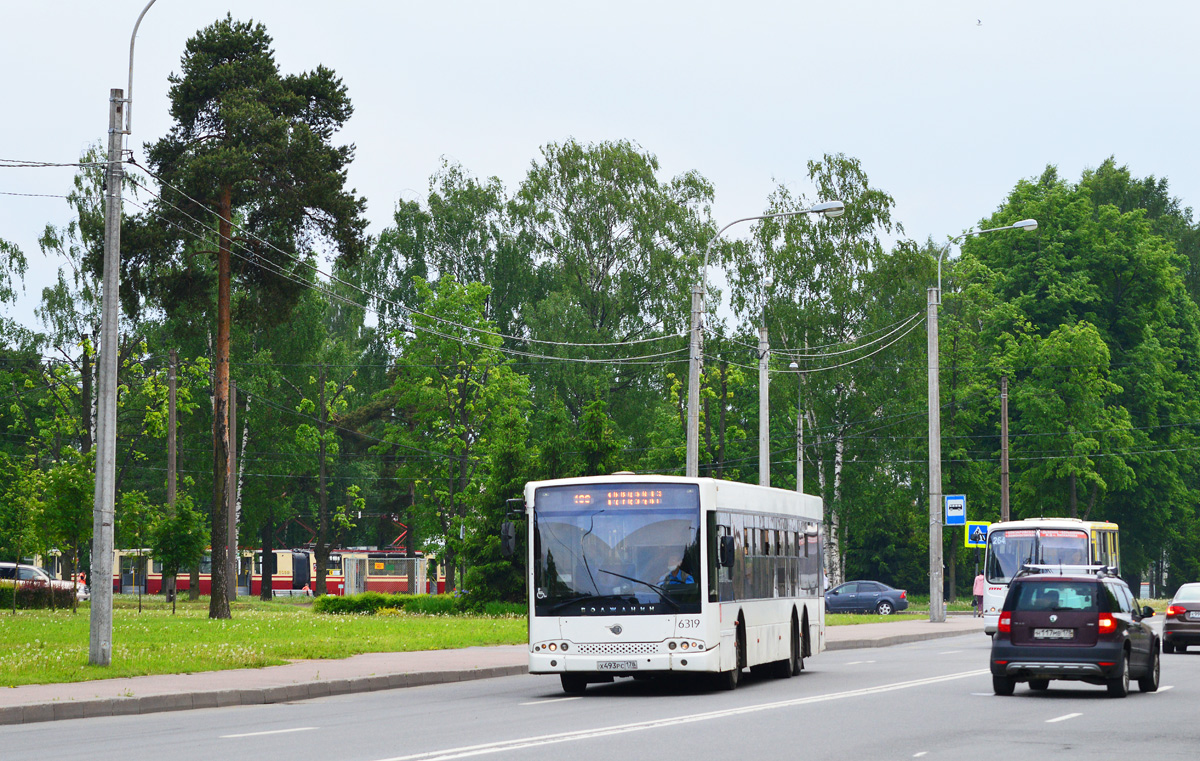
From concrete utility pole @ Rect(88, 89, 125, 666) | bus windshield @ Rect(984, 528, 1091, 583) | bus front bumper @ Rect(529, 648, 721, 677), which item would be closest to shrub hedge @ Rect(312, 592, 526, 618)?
bus windshield @ Rect(984, 528, 1091, 583)

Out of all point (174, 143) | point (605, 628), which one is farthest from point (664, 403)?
point (605, 628)

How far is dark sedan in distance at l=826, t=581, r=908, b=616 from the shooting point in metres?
59.3

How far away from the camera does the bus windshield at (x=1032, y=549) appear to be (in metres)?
37.5

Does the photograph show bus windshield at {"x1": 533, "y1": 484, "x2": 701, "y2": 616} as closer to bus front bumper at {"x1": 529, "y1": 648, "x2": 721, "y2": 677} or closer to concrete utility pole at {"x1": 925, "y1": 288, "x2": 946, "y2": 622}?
bus front bumper at {"x1": 529, "y1": 648, "x2": 721, "y2": 677}

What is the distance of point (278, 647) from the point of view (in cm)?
2611

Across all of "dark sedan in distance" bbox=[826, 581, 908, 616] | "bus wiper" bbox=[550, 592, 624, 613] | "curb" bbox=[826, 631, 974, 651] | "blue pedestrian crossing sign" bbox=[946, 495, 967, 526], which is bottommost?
"dark sedan in distance" bbox=[826, 581, 908, 616]

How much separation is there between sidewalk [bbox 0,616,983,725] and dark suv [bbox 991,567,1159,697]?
828cm

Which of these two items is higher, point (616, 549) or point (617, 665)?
point (616, 549)

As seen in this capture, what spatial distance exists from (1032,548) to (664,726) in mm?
24944

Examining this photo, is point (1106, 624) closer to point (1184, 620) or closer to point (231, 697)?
point (231, 697)

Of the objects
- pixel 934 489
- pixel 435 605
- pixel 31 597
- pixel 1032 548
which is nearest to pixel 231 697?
pixel 1032 548

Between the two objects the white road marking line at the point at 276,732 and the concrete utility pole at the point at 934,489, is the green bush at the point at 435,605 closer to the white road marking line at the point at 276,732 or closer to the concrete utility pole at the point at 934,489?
the concrete utility pole at the point at 934,489

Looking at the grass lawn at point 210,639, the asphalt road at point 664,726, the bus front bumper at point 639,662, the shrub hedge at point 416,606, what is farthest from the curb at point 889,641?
the bus front bumper at point 639,662

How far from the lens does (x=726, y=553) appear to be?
20.0m
